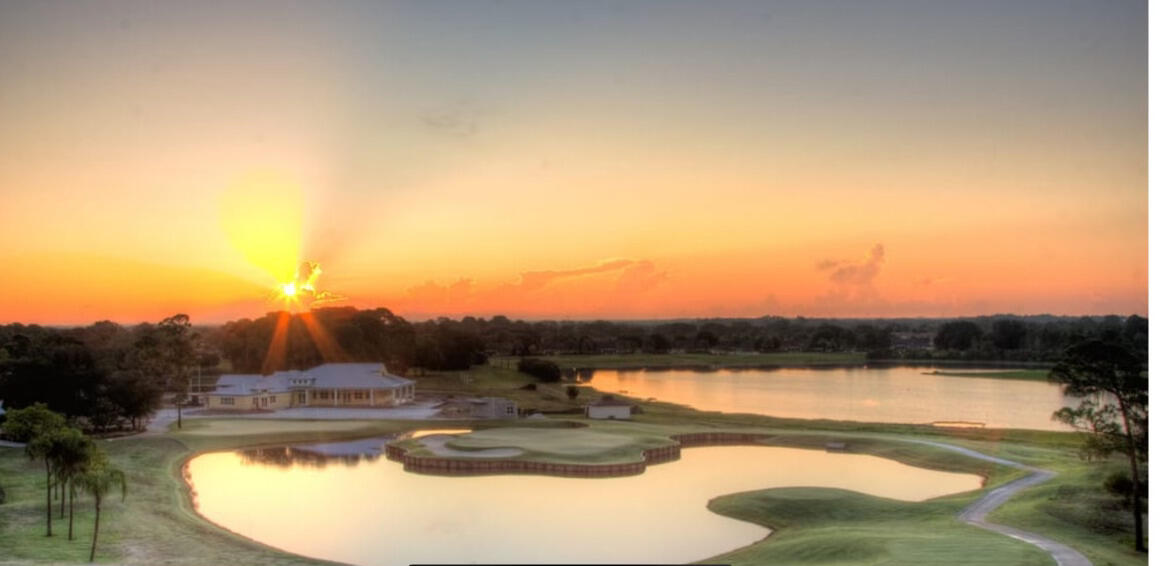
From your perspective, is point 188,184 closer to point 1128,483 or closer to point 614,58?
point 614,58

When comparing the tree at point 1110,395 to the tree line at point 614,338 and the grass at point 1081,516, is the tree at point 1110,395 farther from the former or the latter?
the tree line at point 614,338

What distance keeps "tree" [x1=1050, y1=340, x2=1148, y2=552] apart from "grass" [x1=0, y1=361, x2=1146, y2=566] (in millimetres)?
735

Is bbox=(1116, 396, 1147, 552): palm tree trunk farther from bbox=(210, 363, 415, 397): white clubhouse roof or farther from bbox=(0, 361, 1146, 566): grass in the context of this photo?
bbox=(210, 363, 415, 397): white clubhouse roof

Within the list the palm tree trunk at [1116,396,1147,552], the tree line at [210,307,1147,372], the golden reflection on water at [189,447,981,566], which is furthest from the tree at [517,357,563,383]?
the palm tree trunk at [1116,396,1147,552]

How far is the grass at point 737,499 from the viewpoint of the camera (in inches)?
359

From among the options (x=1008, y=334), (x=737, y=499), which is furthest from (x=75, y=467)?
(x=1008, y=334)

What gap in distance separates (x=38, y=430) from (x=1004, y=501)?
11.3 metres

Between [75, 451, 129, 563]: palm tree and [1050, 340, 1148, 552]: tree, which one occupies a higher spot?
[1050, 340, 1148, 552]: tree

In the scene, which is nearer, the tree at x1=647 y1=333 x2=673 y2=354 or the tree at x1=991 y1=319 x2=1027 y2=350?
the tree at x1=991 y1=319 x2=1027 y2=350

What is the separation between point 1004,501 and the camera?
11445mm

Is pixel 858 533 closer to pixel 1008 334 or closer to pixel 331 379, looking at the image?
pixel 1008 334

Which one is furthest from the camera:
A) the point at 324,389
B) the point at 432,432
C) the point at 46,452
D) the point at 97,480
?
the point at 324,389

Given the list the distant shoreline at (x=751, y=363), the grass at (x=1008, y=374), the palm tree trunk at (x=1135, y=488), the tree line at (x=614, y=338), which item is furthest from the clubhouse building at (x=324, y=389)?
the palm tree trunk at (x=1135, y=488)

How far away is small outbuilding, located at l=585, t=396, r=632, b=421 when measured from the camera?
59.0 ft
